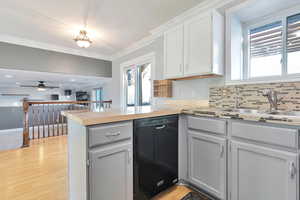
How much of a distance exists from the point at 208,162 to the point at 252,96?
3.08 ft

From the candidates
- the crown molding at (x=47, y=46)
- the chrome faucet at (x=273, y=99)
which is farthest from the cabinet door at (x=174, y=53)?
the crown molding at (x=47, y=46)

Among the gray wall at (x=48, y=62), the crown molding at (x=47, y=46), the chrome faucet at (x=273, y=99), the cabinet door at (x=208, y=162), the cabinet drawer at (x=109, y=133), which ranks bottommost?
the cabinet door at (x=208, y=162)

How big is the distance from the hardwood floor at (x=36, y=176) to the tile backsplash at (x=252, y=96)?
1215mm

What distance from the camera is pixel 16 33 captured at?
3012 millimetres

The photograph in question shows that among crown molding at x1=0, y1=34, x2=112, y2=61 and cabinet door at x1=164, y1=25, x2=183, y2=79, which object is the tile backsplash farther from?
crown molding at x1=0, y1=34, x2=112, y2=61

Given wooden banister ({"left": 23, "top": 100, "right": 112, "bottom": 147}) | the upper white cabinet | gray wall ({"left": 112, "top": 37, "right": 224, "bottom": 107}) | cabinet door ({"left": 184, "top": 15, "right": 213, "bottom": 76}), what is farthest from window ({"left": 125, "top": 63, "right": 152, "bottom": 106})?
cabinet door ({"left": 184, "top": 15, "right": 213, "bottom": 76})

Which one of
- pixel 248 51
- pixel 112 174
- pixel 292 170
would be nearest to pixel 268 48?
pixel 248 51

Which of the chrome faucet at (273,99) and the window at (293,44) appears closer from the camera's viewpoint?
the chrome faucet at (273,99)

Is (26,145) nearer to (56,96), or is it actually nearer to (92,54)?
(92,54)

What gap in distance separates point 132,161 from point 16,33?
3.84m

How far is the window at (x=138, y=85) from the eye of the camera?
3551 mm

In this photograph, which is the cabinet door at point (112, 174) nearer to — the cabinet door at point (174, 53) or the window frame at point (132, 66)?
the cabinet door at point (174, 53)

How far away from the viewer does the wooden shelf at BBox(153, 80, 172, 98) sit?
261 centimetres

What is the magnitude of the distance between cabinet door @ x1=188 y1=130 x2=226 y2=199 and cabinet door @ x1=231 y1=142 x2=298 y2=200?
0.31 feet
